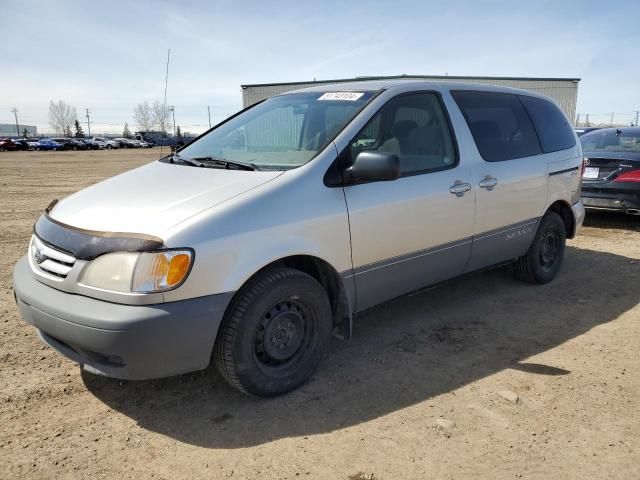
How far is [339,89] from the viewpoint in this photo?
3.79 meters

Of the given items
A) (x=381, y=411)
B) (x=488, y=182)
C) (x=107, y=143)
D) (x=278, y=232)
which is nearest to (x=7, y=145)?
(x=107, y=143)

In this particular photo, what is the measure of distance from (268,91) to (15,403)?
21.5 meters

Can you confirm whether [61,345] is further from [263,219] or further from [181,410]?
[263,219]

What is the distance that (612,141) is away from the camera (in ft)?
26.6

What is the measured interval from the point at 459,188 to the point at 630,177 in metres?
4.92

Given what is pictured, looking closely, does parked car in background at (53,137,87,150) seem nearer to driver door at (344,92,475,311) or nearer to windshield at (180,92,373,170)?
windshield at (180,92,373,170)

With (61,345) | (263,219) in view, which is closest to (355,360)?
(263,219)

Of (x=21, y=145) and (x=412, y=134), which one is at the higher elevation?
(x=21, y=145)

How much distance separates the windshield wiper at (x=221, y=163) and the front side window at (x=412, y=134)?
0.66 meters

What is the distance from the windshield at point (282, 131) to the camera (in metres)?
3.26

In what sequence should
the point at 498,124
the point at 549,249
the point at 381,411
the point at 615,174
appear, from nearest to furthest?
1. the point at 381,411
2. the point at 498,124
3. the point at 549,249
4. the point at 615,174

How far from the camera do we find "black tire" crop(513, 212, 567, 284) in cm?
488

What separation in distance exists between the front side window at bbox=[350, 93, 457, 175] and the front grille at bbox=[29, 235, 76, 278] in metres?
1.73

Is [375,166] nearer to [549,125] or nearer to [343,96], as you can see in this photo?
[343,96]
